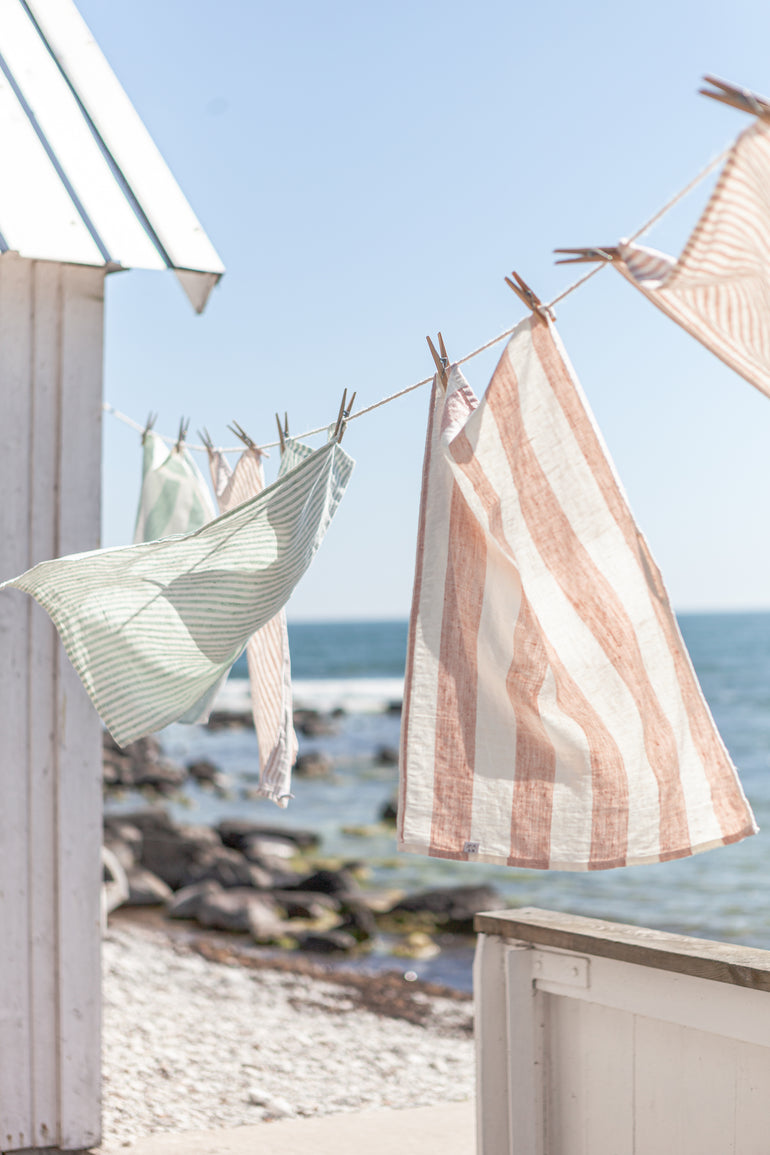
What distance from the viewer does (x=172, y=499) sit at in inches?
154

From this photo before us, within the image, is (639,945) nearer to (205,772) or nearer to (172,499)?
(172,499)

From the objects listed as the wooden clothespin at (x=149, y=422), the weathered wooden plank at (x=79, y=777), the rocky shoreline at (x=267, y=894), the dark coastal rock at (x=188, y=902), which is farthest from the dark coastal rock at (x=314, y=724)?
the weathered wooden plank at (x=79, y=777)

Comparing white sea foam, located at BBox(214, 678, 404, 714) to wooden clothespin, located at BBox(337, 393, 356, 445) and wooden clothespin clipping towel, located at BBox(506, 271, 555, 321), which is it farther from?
wooden clothespin clipping towel, located at BBox(506, 271, 555, 321)

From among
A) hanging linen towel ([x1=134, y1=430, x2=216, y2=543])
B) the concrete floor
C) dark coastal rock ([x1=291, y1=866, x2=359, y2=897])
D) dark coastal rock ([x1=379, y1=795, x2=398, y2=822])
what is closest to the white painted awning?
hanging linen towel ([x1=134, y1=430, x2=216, y2=543])

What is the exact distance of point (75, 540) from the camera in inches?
131

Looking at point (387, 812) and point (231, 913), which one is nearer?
point (231, 913)

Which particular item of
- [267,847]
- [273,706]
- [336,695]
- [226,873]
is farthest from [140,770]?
[336,695]

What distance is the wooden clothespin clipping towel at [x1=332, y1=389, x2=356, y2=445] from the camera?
243cm

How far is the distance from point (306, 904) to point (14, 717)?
7.74 metres

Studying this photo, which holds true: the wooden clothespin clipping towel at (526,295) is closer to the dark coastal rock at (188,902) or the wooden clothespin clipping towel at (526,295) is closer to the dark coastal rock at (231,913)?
the dark coastal rock at (231,913)

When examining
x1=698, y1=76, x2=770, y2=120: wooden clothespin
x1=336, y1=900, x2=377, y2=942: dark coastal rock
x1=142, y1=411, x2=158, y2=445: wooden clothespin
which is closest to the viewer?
x1=698, y1=76, x2=770, y2=120: wooden clothespin

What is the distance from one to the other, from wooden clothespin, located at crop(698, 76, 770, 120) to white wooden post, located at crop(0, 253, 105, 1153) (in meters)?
2.22

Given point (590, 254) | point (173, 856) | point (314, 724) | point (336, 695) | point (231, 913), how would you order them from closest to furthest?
point (590, 254), point (231, 913), point (173, 856), point (314, 724), point (336, 695)

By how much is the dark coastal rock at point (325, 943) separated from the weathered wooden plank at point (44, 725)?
6189mm
